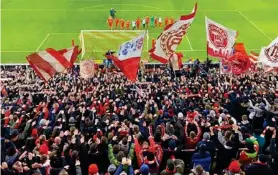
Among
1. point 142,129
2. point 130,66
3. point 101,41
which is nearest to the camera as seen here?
point 142,129

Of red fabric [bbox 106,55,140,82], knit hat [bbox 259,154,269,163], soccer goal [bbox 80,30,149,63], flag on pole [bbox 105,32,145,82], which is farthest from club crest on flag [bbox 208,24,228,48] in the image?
soccer goal [bbox 80,30,149,63]

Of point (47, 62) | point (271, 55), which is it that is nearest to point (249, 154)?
point (271, 55)

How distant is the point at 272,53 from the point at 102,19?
89.9ft

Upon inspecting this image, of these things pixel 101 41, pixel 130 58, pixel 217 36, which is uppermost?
pixel 101 41

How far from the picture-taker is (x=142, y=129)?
1439 cm

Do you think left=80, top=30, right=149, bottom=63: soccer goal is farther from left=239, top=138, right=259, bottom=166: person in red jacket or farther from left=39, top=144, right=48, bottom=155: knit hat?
left=239, top=138, right=259, bottom=166: person in red jacket

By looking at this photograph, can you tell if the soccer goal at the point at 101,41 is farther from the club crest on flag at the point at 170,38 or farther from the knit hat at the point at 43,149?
the knit hat at the point at 43,149

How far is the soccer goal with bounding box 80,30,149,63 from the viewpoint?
37219 millimetres

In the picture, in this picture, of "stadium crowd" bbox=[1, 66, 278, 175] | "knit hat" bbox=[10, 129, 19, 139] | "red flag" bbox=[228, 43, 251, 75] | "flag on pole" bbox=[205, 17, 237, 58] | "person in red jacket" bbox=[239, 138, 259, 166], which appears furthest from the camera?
"flag on pole" bbox=[205, 17, 237, 58]

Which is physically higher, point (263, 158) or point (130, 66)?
point (130, 66)

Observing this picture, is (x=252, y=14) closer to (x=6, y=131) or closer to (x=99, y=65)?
(x=99, y=65)

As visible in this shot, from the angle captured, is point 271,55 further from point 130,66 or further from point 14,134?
point 14,134

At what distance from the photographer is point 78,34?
40938 millimetres

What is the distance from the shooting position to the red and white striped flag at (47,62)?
19.3 m
